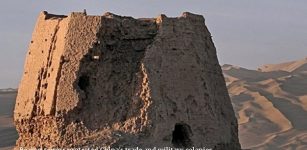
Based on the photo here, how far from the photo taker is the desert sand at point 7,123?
110 feet

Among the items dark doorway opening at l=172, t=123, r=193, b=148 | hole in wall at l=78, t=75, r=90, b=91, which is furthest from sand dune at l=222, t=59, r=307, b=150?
hole in wall at l=78, t=75, r=90, b=91

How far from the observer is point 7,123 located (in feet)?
129

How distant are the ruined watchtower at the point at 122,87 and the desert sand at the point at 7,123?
2162 centimetres

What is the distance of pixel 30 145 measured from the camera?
35.0ft

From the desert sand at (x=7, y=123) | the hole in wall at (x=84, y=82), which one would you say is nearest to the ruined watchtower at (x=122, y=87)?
the hole in wall at (x=84, y=82)

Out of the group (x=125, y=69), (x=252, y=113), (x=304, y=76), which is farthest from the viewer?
(x=304, y=76)

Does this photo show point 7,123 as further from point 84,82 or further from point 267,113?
point 84,82

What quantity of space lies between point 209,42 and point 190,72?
3.04ft

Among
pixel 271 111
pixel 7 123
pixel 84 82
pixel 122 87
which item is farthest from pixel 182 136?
pixel 271 111

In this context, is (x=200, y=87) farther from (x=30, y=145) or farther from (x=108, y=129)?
(x=30, y=145)

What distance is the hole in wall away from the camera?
10226 millimetres

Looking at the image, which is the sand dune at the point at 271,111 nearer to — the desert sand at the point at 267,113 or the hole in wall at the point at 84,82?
the desert sand at the point at 267,113

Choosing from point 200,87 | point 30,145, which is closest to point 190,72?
point 200,87

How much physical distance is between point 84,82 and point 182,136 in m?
1.59
